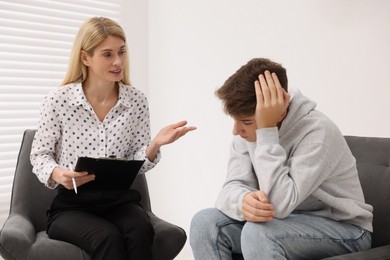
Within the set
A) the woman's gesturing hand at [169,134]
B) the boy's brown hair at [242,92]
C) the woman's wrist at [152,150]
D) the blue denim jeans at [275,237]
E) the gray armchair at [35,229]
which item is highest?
the boy's brown hair at [242,92]

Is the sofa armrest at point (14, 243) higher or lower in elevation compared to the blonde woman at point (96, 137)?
lower

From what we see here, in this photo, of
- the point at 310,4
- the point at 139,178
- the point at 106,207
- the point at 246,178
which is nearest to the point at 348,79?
the point at 310,4

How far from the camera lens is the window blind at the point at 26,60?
2.81m

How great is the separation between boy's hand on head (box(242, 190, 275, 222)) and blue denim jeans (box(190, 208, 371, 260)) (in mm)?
22

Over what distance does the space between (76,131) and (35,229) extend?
18.0 inches

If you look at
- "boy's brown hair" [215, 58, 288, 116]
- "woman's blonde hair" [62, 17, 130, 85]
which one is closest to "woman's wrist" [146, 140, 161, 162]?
"woman's blonde hair" [62, 17, 130, 85]

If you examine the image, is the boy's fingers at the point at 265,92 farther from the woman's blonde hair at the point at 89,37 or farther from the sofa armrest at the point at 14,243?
the sofa armrest at the point at 14,243

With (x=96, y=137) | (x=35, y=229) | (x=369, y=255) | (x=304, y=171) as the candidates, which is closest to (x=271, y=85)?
(x=304, y=171)

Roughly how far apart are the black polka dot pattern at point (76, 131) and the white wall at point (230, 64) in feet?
2.99

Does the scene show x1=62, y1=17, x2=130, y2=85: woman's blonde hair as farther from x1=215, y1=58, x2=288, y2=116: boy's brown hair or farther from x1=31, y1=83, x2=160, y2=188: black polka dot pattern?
x1=215, y1=58, x2=288, y2=116: boy's brown hair

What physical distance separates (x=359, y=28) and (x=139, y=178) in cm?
121

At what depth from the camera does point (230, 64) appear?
2945mm

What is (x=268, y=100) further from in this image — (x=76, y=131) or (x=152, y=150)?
Result: (x=76, y=131)

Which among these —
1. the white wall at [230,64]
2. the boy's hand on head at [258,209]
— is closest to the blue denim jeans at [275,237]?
the boy's hand on head at [258,209]
